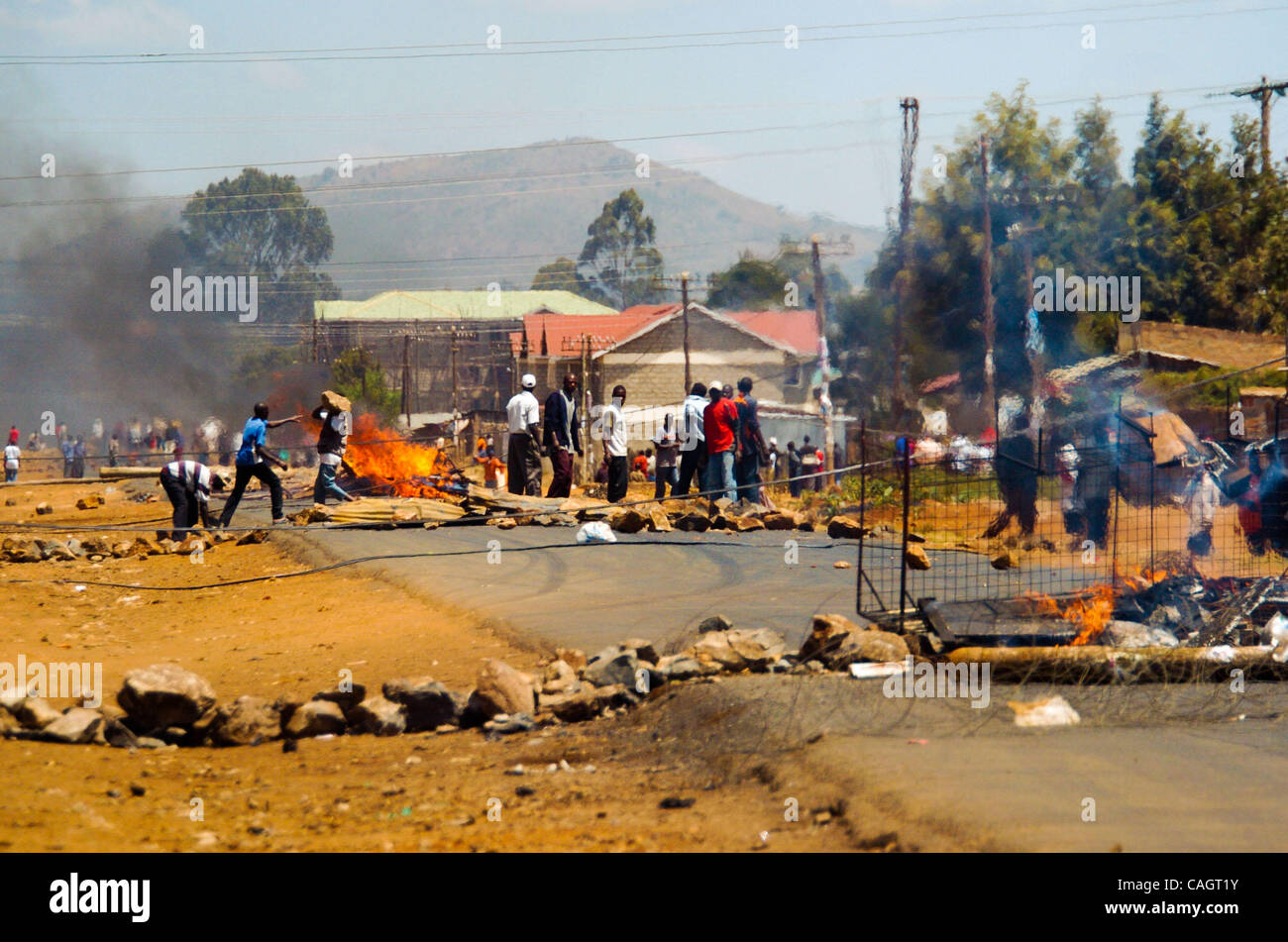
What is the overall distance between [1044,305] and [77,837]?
39886 millimetres

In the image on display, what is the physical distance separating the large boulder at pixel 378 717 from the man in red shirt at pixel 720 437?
8.79 metres

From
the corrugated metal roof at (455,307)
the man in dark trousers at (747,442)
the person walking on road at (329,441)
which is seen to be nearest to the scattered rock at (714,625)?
the man in dark trousers at (747,442)

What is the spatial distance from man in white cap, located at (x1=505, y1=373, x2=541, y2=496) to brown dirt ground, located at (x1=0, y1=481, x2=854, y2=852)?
21.7 feet

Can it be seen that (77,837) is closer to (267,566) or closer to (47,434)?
(267,566)

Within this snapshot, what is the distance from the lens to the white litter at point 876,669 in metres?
6.78

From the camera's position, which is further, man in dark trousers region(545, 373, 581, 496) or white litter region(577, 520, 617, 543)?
man in dark trousers region(545, 373, 581, 496)

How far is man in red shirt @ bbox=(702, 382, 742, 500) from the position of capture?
15.3 metres

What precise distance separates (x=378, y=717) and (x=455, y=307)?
283ft

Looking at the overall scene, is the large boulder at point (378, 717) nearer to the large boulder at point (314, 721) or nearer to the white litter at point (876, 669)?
the large boulder at point (314, 721)

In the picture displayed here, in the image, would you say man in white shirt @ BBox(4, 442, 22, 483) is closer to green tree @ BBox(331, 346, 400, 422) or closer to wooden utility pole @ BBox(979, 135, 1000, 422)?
green tree @ BBox(331, 346, 400, 422)

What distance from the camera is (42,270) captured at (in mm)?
50281

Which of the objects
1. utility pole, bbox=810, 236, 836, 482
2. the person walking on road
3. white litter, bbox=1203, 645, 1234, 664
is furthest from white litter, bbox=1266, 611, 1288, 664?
utility pole, bbox=810, 236, 836, 482

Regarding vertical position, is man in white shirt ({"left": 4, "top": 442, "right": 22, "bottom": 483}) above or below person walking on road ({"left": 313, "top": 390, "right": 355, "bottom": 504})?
below
